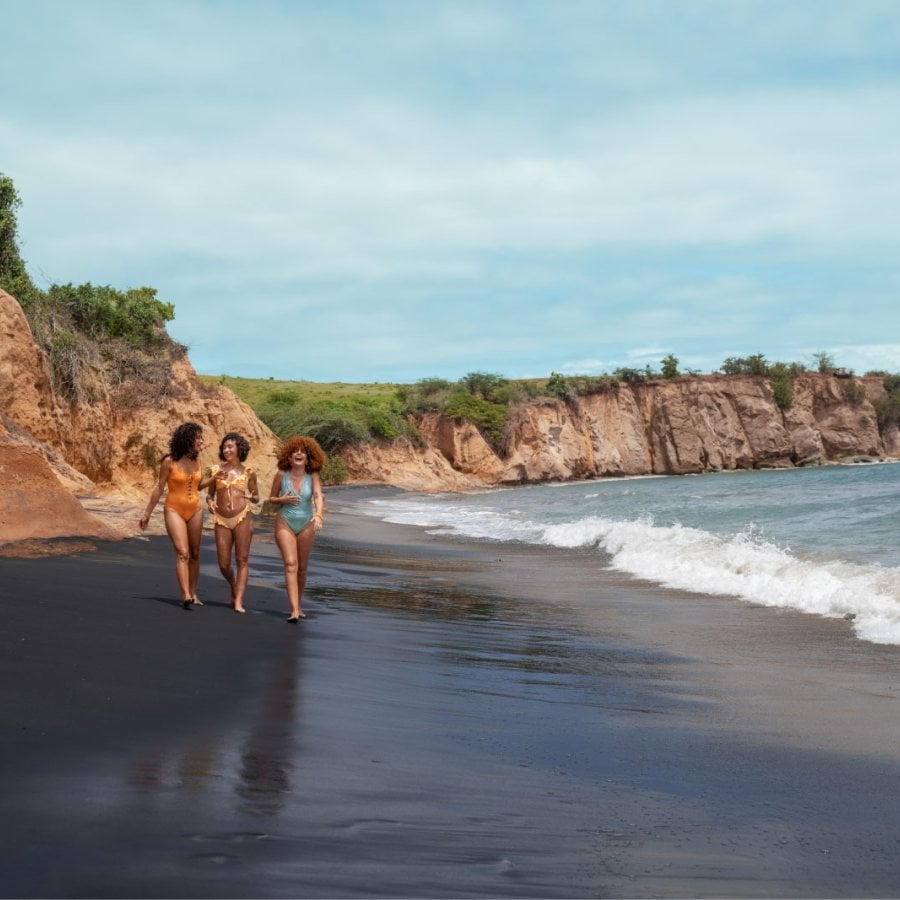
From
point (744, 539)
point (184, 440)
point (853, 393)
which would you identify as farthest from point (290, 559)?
point (853, 393)

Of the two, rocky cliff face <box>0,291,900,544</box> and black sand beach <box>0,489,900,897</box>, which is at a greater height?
rocky cliff face <box>0,291,900,544</box>

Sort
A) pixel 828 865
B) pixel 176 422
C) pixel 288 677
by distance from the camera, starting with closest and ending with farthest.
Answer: pixel 828 865
pixel 288 677
pixel 176 422

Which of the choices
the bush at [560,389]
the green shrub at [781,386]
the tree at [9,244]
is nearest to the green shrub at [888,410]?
the green shrub at [781,386]

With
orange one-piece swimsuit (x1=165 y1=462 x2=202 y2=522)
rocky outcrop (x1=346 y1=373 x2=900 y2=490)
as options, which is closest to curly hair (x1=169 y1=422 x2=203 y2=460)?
orange one-piece swimsuit (x1=165 y1=462 x2=202 y2=522)

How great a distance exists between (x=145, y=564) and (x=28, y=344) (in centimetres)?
1092

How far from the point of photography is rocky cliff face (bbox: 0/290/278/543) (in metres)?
17.6

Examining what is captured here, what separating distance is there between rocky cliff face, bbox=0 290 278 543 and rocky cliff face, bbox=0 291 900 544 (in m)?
0.04

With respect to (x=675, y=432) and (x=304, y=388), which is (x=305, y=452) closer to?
(x=675, y=432)

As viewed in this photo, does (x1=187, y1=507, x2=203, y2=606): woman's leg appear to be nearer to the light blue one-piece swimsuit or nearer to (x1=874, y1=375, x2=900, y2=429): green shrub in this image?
the light blue one-piece swimsuit

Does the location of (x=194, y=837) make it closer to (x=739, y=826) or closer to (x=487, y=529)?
(x=739, y=826)

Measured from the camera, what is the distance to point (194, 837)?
3494 mm

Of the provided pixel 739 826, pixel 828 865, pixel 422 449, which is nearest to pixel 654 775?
pixel 739 826

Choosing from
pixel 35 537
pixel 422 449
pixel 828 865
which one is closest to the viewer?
pixel 828 865

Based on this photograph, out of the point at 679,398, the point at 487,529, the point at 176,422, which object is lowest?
the point at 487,529
